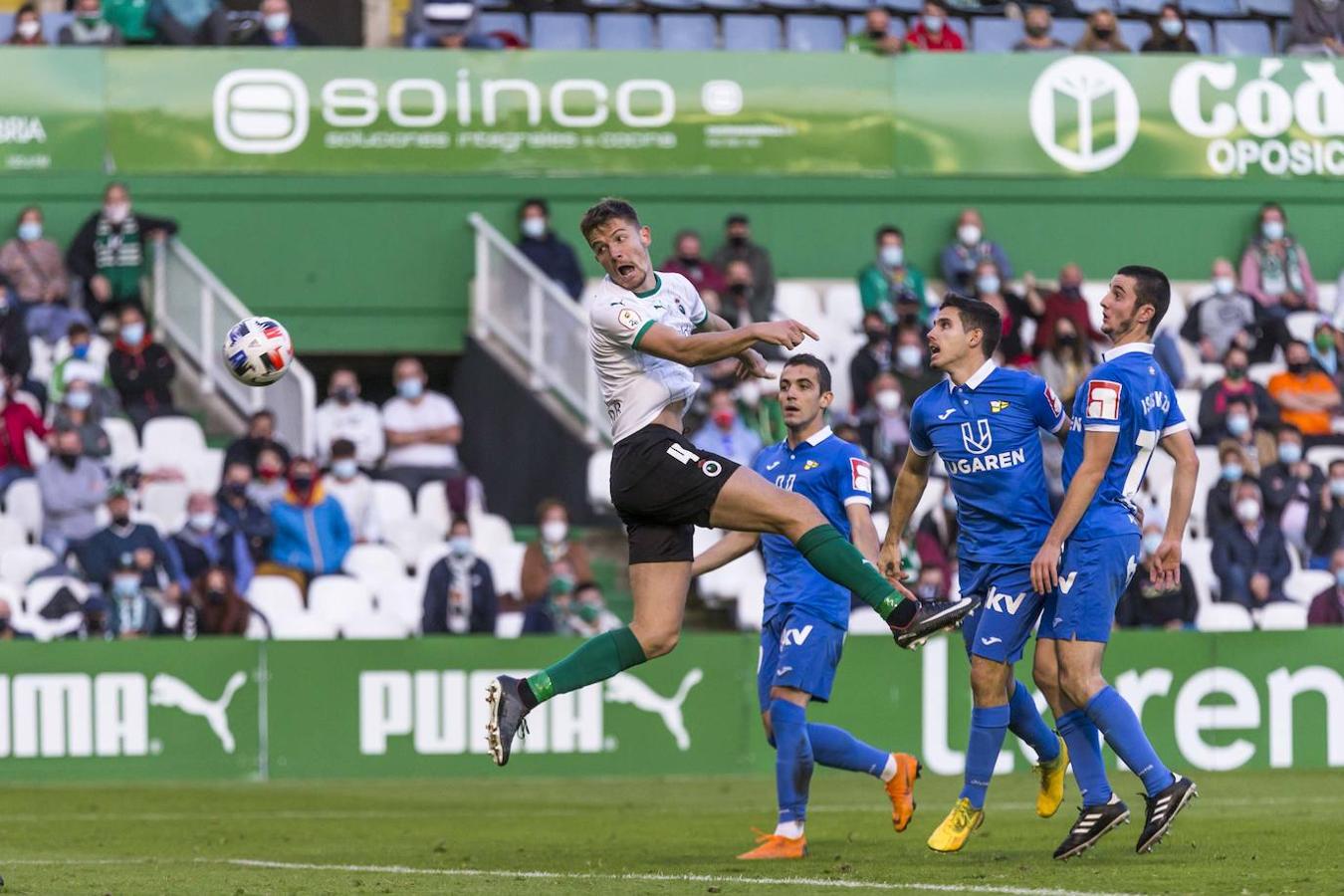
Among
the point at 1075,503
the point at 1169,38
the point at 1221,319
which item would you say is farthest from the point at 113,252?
the point at 1075,503

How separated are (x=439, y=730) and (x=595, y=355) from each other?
8.12 meters

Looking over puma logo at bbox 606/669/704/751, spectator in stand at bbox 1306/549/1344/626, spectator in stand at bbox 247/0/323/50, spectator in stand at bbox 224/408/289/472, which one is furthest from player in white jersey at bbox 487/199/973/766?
spectator in stand at bbox 247/0/323/50

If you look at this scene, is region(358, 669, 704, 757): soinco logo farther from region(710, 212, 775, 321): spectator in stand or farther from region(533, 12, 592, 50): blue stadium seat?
region(533, 12, 592, 50): blue stadium seat

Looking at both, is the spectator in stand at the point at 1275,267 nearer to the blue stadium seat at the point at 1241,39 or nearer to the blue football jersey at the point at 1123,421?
the blue stadium seat at the point at 1241,39

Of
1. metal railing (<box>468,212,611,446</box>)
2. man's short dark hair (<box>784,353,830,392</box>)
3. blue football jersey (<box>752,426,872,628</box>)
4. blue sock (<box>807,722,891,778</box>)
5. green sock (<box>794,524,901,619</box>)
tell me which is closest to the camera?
green sock (<box>794,524,901,619</box>)

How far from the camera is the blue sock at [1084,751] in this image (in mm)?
9305

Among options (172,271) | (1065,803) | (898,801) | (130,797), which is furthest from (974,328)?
(172,271)

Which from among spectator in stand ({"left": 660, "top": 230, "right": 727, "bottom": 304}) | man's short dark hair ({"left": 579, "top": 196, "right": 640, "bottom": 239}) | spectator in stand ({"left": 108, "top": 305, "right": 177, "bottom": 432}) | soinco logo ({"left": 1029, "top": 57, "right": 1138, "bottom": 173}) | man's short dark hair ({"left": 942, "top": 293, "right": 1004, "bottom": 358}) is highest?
soinco logo ({"left": 1029, "top": 57, "right": 1138, "bottom": 173})

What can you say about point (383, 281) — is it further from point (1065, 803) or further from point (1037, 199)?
point (1065, 803)

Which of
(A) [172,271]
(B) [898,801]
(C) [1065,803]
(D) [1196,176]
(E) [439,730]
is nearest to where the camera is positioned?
(B) [898,801]

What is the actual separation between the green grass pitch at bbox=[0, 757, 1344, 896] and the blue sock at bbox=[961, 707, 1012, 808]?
0.90ft

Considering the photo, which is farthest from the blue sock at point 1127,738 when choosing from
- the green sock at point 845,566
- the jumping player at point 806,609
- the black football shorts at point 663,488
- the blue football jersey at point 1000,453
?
the black football shorts at point 663,488

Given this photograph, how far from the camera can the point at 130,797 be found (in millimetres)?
15344

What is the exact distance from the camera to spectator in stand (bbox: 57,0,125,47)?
21.9 metres
